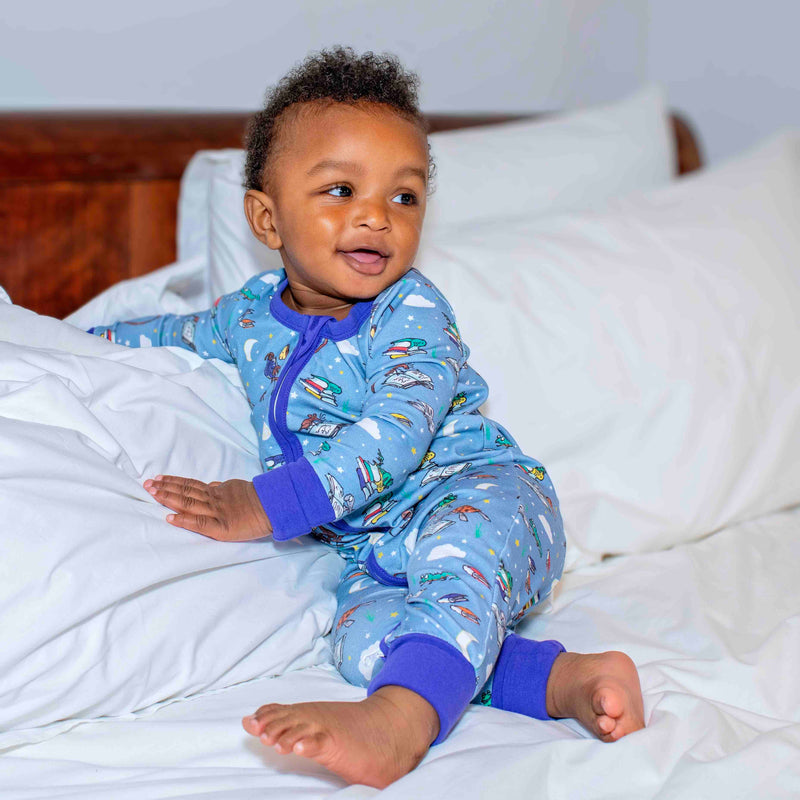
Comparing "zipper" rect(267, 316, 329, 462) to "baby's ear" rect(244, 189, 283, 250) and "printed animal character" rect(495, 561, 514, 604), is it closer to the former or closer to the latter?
"baby's ear" rect(244, 189, 283, 250)

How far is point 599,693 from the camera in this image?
927mm

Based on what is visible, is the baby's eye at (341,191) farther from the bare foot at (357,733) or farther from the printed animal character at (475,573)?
the bare foot at (357,733)

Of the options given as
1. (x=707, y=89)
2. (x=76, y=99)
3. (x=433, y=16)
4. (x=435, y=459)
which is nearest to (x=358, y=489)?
(x=435, y=459)

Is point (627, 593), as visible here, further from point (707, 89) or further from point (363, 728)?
point (707, 89)

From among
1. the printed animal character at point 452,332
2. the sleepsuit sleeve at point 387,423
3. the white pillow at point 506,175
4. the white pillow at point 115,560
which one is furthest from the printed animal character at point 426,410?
the white pillow at point 506,175

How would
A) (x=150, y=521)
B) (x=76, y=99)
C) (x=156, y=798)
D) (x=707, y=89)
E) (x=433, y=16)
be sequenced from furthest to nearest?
1. (x=707, y=89)
2. (x=433, y=16)
3. (x=76, y=99)
4. (x=150, y=521)
5. (x=156, y=798)

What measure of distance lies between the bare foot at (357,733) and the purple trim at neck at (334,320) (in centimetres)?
43

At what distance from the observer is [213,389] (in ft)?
3.89

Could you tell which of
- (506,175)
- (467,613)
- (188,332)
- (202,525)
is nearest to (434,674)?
(467,613)

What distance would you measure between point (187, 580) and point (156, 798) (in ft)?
0.73

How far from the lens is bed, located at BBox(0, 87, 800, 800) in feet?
2.83

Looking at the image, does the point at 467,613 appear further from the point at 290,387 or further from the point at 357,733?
the point at 290,387

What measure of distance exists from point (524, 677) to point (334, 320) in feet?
1.49

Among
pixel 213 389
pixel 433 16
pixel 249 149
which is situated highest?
pixel 433 16
